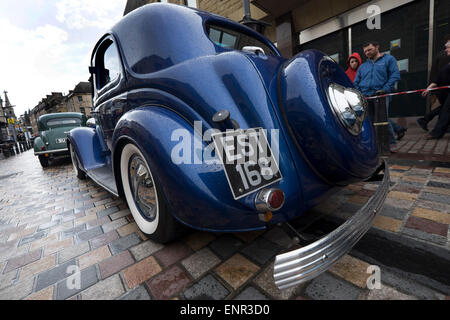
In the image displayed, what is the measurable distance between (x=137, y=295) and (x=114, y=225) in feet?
3.43

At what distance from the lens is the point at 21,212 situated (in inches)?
103

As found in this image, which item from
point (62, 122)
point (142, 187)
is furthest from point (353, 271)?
point (62, 122)

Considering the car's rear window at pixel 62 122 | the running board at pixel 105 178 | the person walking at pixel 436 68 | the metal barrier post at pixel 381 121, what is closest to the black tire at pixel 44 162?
the car's rear window at pixel 62 122

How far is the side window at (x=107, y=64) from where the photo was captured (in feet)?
6.88

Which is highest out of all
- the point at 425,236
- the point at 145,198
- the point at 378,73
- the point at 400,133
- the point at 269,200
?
the point at 378,73

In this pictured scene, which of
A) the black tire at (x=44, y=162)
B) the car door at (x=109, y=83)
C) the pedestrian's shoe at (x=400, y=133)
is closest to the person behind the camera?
the car door at (x=109, y=83)

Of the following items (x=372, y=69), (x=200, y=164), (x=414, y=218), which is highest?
(x=372, y=69)

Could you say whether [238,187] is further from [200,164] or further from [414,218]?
Result: [414,218]

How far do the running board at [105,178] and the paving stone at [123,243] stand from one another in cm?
41

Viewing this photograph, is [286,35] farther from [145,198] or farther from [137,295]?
[137,295]

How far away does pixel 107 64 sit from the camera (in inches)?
94.7

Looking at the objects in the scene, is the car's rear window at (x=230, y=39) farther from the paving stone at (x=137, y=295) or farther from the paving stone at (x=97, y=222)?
the paving stone at (x=97, y=222)

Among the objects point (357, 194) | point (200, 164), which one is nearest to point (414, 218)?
point (357, 194)
